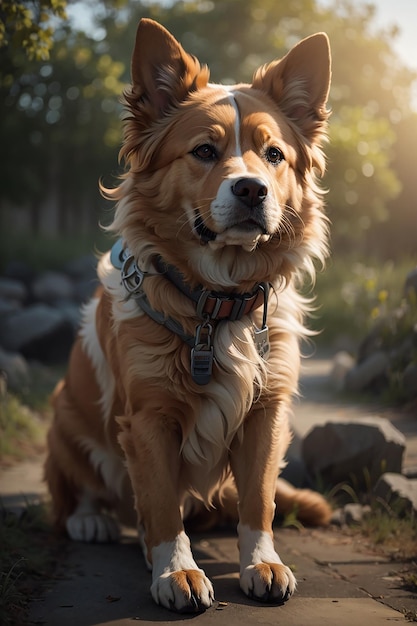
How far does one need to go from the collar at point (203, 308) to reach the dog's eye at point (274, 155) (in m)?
0.56

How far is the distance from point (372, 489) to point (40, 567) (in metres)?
2.05

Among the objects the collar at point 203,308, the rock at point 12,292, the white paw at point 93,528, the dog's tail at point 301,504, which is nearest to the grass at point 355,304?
the dog's tail at point 301,504

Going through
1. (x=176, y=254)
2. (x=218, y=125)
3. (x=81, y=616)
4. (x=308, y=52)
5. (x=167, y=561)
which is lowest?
(x=81, y=616)

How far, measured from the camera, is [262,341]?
3461 millimetres

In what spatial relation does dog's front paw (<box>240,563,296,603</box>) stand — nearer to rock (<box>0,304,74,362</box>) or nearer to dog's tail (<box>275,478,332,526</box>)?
dog's tail (<box>275,478,332,526</box>)

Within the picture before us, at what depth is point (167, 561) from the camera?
3.04 m

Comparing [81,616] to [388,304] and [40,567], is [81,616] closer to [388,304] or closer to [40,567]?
[40,567]

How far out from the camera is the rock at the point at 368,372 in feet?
24.1

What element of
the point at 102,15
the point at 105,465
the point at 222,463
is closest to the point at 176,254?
the point at 222,463

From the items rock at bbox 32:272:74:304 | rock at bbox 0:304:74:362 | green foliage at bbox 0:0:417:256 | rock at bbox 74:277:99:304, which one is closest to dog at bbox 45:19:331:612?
rock at bbox 0:304:74:362

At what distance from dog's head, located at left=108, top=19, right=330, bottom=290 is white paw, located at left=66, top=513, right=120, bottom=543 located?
4.89ft

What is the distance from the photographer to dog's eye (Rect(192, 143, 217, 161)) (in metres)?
3.33

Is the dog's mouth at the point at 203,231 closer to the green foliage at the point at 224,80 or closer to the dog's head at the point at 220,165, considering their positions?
the dog's head at the point at 220,165

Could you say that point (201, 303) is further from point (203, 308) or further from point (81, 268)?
point (81, 268)
